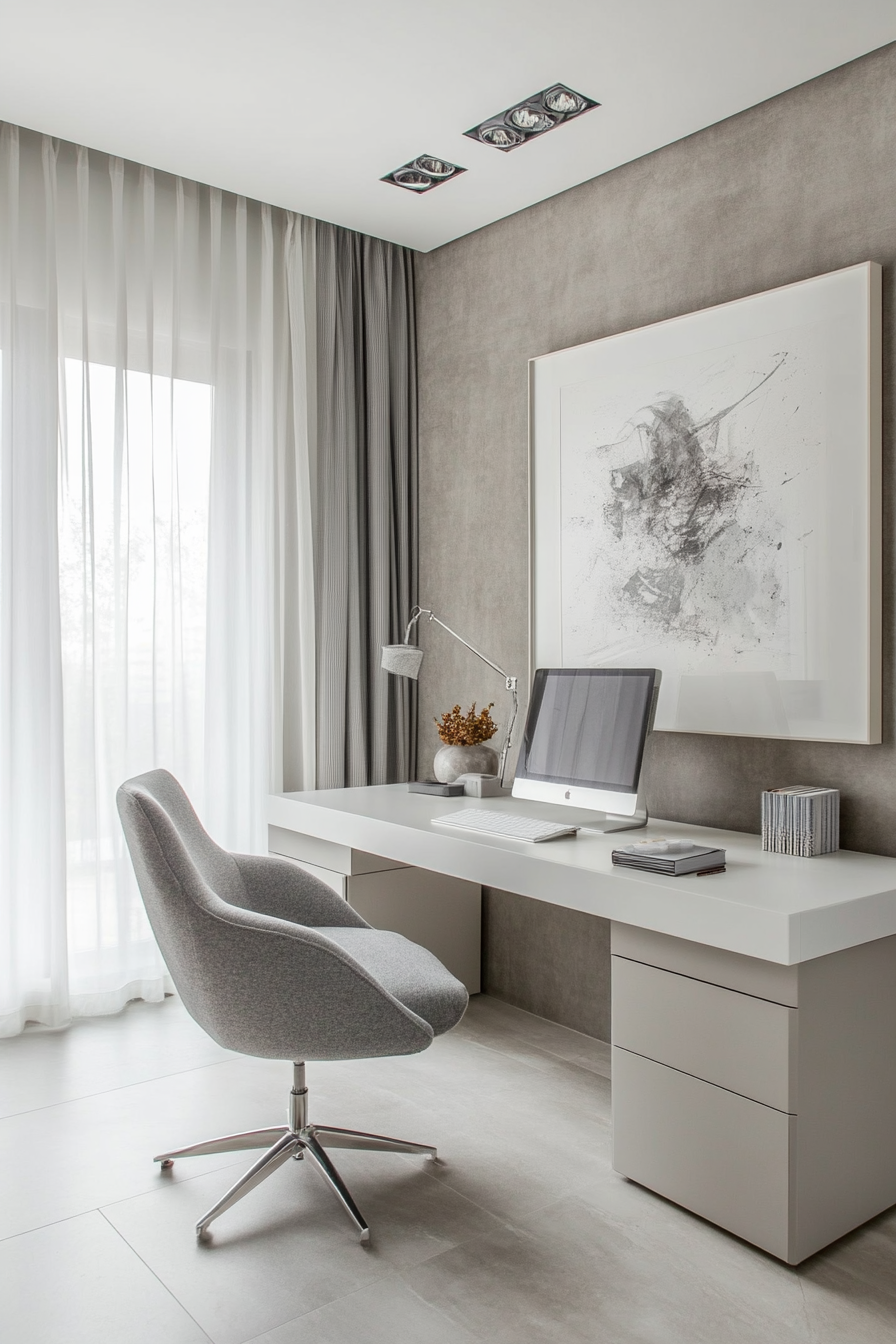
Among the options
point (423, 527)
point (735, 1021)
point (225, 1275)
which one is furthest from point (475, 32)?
point (225, 1275)

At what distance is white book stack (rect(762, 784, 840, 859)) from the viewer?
7.54 feet

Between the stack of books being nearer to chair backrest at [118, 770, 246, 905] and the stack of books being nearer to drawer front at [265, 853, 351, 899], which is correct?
chair backrest at [118, 770, 246, 905]

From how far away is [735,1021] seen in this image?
1960 mm

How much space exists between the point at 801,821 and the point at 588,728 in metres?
0.61

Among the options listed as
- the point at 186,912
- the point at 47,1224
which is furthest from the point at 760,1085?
the point at 47,1224

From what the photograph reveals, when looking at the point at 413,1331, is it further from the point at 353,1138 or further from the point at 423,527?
the point at 423,527

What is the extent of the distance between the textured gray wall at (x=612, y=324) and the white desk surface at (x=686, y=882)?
23cm

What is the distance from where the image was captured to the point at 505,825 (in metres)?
2.57

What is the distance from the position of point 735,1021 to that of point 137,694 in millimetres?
2049

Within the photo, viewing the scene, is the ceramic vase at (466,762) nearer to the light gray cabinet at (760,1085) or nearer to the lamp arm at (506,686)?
the lamp arm at (506,686)

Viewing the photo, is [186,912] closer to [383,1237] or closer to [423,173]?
[383,1237]

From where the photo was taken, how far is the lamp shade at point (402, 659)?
334 centimetres

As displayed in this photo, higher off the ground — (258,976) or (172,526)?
(172,526)

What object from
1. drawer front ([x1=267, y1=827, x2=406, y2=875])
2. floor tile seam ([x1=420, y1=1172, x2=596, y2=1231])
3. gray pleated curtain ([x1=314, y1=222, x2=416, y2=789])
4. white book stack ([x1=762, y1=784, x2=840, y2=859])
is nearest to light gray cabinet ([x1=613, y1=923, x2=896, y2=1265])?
floor tile seam ([x1=420, y1=1172, x2=596, y2=1231])
